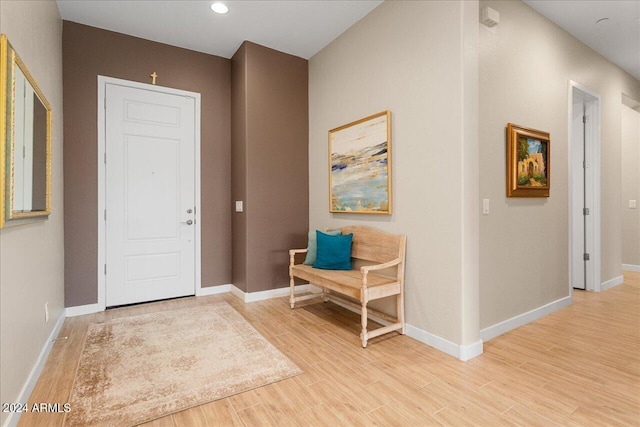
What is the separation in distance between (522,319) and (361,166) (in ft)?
6.90

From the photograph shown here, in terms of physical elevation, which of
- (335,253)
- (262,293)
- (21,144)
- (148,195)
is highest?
(21,144)

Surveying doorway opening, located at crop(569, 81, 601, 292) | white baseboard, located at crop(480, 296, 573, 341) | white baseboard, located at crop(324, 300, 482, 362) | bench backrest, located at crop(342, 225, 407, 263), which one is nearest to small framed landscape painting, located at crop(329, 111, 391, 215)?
bench backrest, located at crop(342, 225, 407, 263)

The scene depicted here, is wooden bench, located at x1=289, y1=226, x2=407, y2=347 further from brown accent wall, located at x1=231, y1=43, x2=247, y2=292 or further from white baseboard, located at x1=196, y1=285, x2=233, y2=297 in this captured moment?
white baseboard, located at x1=196, y1=285, x2=233, y2=297

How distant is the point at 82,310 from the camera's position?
345 centimetres

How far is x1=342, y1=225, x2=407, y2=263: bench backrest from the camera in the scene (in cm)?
290

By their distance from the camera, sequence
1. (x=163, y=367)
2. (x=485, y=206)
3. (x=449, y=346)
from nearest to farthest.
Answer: (x=163, y=367) → (x=449, y=346) → (x=485, y=206)

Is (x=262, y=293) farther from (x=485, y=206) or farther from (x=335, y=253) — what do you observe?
(x=485, y=206)

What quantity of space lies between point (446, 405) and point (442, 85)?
86.4 inches

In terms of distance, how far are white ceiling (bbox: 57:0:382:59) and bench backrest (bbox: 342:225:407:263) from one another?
221 centimetres

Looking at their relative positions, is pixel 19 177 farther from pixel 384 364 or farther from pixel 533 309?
pixel 533 309

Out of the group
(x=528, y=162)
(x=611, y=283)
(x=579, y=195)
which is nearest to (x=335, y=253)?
(x=528, y=162)

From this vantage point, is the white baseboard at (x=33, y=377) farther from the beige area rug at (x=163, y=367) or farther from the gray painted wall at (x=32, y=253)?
the beige area rug at (x=163, y=367)

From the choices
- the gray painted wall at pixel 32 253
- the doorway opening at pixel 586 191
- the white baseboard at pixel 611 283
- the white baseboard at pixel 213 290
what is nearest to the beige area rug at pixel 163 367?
the gray painted wall at pixel 32 253

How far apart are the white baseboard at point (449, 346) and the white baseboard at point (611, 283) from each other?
301 centimetres
